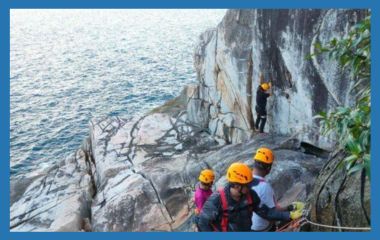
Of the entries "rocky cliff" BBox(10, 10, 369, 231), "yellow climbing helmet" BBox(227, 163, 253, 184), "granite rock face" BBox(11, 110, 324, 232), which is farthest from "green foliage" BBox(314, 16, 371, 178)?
"granite rock face" BBox(11, 110, 324, 232)

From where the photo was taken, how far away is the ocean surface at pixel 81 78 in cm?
3674

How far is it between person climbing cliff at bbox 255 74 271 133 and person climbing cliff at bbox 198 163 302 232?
1081cm

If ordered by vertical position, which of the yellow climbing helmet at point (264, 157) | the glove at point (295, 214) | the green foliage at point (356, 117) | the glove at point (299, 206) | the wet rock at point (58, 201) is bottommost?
the wet rock at point (58, 201)

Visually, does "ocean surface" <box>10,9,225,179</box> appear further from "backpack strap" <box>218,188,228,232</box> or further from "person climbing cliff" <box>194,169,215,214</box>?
"backpack strap" <box>218,188,228,232</box>

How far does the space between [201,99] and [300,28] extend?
10.9 m

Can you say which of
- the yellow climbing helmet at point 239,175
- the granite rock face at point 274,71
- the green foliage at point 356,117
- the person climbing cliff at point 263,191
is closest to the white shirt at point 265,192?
the person climbing cliff at point 263,191

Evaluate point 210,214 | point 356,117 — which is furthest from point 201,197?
point 356,117

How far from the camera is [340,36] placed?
13.6 meters

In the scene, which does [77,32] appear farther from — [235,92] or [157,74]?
[235,92]

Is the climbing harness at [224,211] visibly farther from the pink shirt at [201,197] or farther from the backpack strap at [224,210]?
the pink shirt at [201,197]

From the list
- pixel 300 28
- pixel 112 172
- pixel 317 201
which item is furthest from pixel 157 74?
pixel 317 201

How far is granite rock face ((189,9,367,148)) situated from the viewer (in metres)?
14.3

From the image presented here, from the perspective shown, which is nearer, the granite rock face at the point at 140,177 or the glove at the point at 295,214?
the glove at the point at 295,214

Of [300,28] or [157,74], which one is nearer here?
[300,28]
